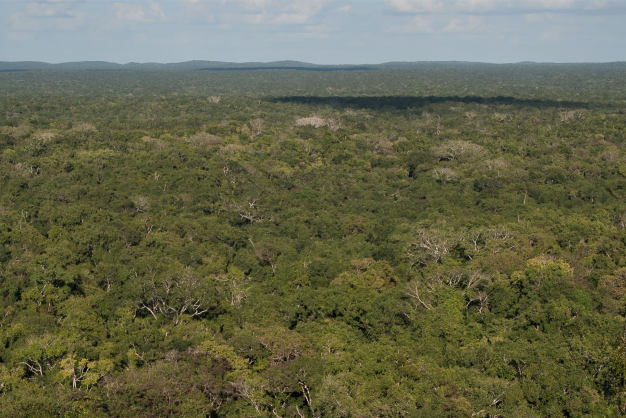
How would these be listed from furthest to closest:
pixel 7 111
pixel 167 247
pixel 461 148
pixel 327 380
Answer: pixel 7 111, pixel 461 148, pixel 167 247, pixel 327 380

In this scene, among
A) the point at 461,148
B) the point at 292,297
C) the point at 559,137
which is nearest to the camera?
the point at 292,297

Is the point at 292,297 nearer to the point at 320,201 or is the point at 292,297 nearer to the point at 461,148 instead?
the point at 320,201

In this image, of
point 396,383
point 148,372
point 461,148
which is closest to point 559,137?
point 461,148

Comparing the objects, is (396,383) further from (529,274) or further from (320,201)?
(320,201)

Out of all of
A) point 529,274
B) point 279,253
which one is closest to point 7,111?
point 279,253

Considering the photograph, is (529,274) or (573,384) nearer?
(573,384)

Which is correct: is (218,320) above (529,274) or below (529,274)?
below
